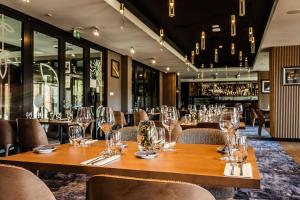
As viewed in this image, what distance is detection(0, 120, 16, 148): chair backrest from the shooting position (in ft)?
12.7

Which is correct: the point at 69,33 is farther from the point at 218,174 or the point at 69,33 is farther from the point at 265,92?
the point at 265,92

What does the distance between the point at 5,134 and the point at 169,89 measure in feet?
36.7

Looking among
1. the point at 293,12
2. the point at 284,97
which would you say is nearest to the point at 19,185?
the point at 293,12

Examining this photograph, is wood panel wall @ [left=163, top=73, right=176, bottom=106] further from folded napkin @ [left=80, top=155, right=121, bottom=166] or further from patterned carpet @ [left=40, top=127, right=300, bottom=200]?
folded napkin @ [left=80, top=155, right=121, bottom=166]

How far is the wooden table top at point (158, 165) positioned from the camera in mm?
1241

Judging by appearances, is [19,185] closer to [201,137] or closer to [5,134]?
[201,137]

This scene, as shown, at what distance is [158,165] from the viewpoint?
142 centimetres

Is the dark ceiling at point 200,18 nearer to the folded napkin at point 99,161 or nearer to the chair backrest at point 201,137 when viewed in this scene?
the chair backrest at point 201,137

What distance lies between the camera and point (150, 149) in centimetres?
175

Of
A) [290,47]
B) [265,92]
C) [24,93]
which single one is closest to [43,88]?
[24,93]

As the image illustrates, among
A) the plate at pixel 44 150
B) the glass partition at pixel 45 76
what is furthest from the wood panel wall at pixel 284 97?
the plate at pixel 44 150

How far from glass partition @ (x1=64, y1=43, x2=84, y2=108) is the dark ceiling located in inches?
79.4

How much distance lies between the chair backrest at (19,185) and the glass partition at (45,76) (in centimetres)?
501

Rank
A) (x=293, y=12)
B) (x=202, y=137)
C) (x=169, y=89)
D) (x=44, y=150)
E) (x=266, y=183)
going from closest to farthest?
(x=44, y=150)
(x=202, y=137)
(x=266, y=183)
(x=293, y=12)
(x=169, y=89)
